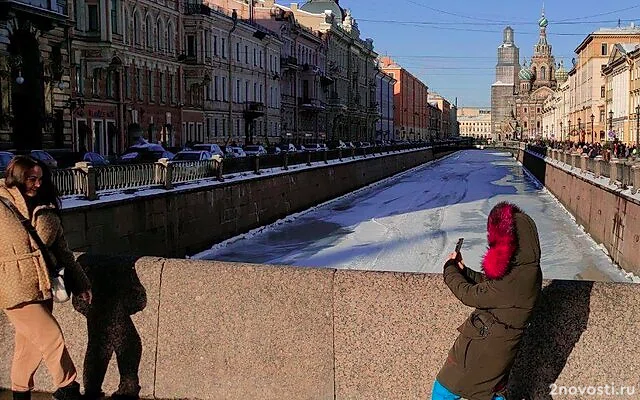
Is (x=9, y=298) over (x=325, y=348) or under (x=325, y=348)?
over

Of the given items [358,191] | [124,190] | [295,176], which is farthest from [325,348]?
[358,191]

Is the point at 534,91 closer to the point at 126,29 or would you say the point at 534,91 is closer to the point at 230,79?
the point at 230,79

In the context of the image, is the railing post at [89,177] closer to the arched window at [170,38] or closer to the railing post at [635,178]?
the railing post at [635,178]

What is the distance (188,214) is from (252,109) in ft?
117

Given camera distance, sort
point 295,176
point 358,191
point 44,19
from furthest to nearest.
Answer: point 358,191 → point 295,176 → point 44,19

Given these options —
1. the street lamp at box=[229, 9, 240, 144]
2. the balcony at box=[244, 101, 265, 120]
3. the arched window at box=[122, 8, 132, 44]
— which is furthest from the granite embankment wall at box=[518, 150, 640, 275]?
the balcony at box=[244, 101, 265, 120]

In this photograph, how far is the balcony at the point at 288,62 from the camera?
70000mm

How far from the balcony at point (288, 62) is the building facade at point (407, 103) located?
67756 mm

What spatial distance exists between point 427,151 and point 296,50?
Answer: 114 ft

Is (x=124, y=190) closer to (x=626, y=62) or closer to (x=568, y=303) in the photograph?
(x=568, y=303)

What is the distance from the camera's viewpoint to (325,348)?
5.66m

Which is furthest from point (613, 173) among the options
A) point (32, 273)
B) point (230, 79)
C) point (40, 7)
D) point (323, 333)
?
point (230, 79)

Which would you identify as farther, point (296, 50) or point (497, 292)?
point (296, 50)

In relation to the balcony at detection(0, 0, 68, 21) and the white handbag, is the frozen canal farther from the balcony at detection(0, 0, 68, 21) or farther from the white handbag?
the white handbag
